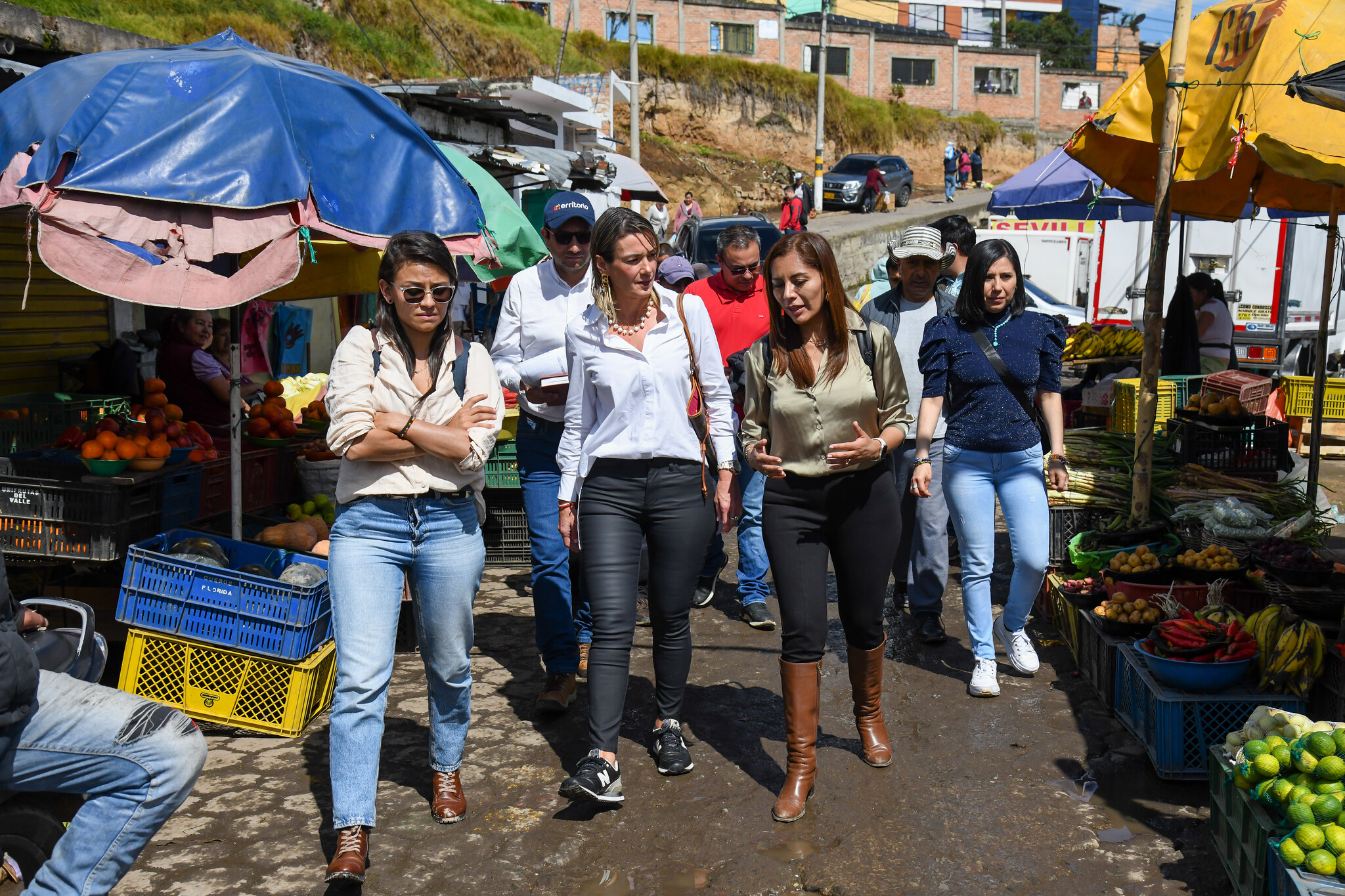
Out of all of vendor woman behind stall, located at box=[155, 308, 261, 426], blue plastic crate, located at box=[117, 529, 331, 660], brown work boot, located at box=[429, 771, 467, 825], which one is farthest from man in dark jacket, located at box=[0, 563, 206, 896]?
vendor woman behind stall, located at box=[155, 308, 261, 426]

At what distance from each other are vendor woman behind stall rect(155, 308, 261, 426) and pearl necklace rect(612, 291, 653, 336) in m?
3.57

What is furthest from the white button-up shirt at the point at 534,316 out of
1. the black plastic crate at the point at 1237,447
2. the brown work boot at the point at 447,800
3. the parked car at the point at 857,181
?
the parked car at the point at 857,181

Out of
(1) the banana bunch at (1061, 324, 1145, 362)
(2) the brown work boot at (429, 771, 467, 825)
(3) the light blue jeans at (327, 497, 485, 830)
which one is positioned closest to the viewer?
(3) the light blue jeans at (327, 497, 485, 830)

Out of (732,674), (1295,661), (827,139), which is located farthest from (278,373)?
(827,139)

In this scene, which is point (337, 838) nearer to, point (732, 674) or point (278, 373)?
point (732, 674)

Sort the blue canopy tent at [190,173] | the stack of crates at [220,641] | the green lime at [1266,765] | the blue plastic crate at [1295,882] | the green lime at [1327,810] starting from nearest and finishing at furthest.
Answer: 1. the blue plastic crate at [1295,882]
2. the green lime at [1327,810]
3. the green lime at [1266,765]
4. the blue canopy tent at [190,173]
5. the stack of crates at [220,641]

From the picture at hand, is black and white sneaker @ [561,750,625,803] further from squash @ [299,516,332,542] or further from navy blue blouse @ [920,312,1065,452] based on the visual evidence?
squash @ [299,516,332,542]

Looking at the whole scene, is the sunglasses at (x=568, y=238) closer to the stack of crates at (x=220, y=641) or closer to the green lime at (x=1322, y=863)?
the stack of crates at (x=220, y=641)

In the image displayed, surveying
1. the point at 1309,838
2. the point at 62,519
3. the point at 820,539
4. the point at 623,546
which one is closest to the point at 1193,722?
the point at 1309,838

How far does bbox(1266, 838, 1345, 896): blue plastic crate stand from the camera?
263 centimetres

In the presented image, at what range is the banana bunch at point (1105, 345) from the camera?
→ 467 inches

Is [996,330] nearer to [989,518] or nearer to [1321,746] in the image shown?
[989,518]

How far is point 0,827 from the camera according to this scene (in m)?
3.06

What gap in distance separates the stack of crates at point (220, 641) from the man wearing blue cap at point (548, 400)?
983mm
